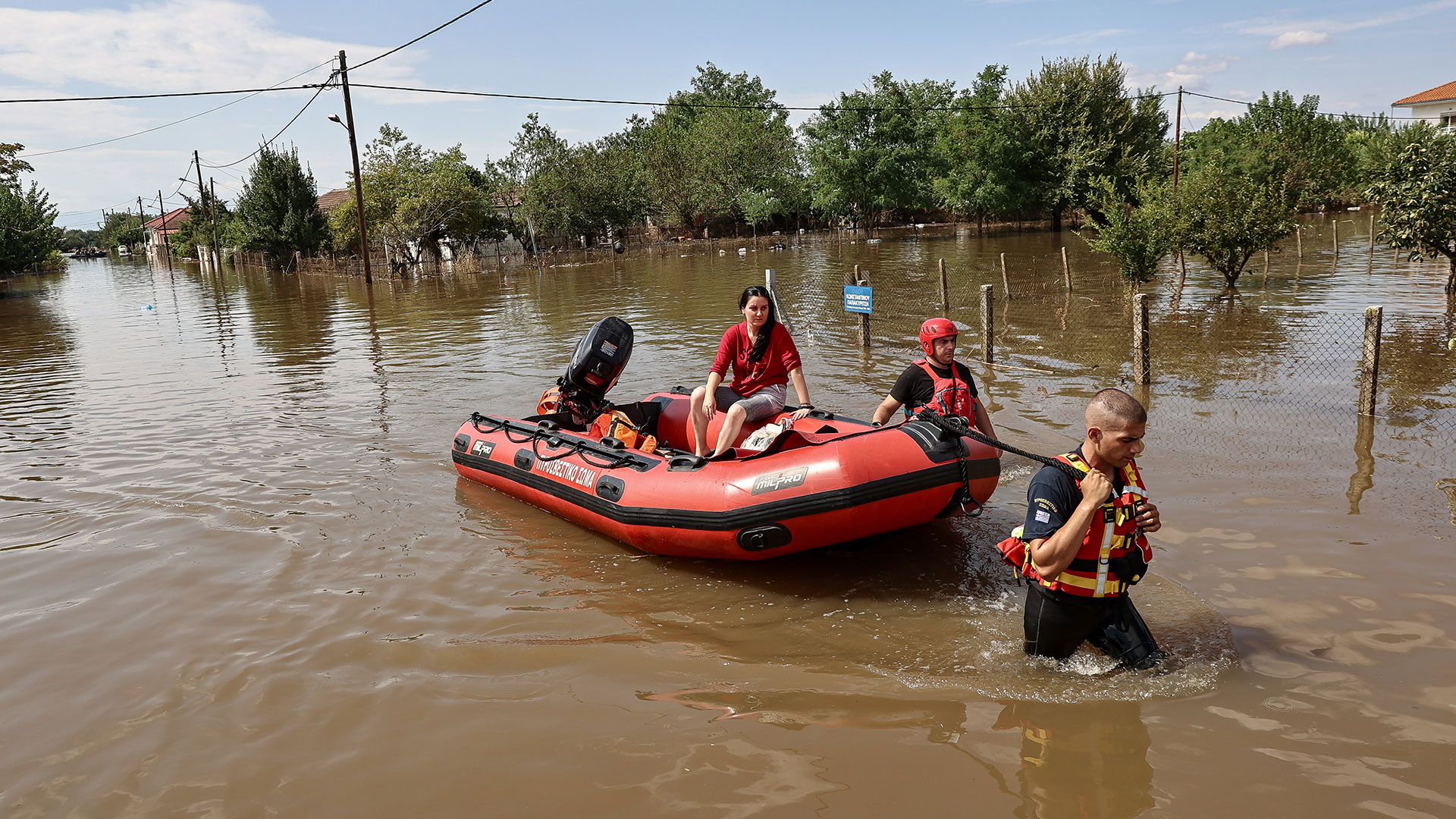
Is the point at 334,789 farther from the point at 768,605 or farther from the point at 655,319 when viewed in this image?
the point at 655,319

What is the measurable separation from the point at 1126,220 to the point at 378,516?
14942mm

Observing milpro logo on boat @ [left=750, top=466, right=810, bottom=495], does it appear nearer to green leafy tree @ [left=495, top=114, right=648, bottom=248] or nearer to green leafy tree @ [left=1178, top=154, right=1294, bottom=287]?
green leafy tree @ [left=1178, top=154, right=1294, bottom=287]

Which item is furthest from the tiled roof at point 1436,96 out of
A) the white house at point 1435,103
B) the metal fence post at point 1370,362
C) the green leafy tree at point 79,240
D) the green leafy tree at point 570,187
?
the green leafy tree at point 79,240

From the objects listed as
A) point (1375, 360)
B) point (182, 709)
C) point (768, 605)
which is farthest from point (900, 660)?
point (1375, 360)

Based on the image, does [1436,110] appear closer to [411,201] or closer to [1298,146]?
[1298,146]

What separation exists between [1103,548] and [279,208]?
53291 millimetres

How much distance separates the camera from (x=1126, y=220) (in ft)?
54.0

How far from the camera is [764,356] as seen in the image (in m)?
5.92

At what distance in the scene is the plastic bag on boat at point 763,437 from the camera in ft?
18.3

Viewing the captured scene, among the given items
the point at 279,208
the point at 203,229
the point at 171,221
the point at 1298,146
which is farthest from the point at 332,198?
the point at 1298,146

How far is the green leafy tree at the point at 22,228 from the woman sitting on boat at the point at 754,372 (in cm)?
4337

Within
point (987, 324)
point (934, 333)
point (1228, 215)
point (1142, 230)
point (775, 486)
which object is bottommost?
point (775, 486)

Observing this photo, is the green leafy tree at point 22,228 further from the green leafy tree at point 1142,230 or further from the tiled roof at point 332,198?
the green leafy tree at point 1142,230

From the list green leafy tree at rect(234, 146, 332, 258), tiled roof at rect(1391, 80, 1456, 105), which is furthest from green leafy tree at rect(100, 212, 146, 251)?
tiled roof at rect(1391, 80, 1456, 105)
